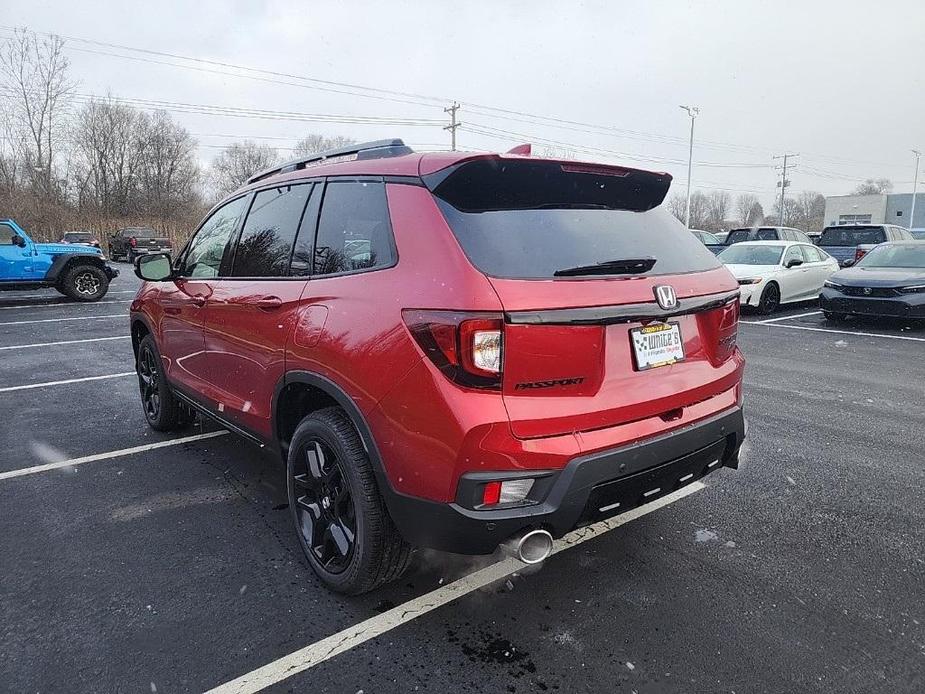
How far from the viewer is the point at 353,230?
8.14 feet

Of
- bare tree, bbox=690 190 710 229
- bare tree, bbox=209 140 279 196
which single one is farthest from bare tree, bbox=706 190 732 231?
bare tree, bbox=209 140 279 196

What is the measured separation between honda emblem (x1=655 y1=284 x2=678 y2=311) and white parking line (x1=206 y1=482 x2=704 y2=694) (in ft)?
4.30

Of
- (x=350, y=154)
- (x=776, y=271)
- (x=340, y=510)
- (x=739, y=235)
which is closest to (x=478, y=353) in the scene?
(x=340, y=510)

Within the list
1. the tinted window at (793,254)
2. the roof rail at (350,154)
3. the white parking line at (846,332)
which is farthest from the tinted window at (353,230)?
the tinted window at (793,254)

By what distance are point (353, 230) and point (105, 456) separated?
9.63 ft

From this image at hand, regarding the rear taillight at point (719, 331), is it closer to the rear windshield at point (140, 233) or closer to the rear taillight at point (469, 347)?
the rear taillight at point (469, 347)

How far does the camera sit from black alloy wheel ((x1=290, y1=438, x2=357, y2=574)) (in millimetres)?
2463

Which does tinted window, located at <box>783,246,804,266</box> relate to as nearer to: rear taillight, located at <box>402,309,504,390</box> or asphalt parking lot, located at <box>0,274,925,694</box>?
asphalt parking lot, located at <box>0,274,925,694</box>

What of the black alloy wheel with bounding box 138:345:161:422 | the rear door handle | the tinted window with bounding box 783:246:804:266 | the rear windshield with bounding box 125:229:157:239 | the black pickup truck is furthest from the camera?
the rear windshield with bounding box 125:229:157:239

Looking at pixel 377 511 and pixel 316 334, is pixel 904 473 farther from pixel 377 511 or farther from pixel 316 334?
pixel 316 334

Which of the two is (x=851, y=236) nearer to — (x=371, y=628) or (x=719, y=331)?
(x=719, y=331)

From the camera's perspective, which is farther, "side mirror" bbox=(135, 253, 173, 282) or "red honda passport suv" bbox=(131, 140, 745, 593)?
"side mirror" bbox=(135, 253, 173, 282)

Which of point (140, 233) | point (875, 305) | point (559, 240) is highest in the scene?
point (140, 233)

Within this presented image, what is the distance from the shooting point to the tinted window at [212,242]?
11.7 feet
